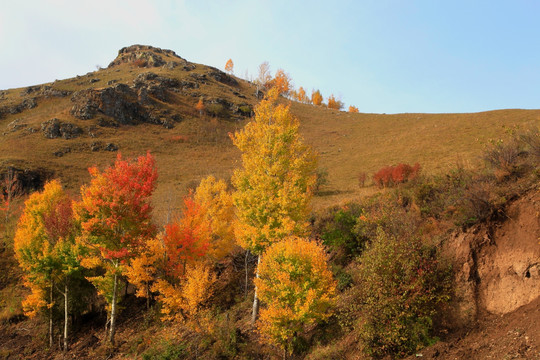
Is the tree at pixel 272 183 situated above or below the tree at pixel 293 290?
above

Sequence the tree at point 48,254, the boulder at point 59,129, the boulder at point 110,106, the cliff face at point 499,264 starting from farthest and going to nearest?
the boulder at point 110,106 → the boulder at point 59,129 → the tree at point 48,254 → the cliff face at point 499,264

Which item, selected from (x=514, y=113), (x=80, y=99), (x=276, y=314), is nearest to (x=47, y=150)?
(x=80, y=99)

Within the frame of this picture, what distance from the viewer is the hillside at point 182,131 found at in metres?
50.0

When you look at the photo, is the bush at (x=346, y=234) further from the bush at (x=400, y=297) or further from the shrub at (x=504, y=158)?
the shrub at (x=504, y=158)

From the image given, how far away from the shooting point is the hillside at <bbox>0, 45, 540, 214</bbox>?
4999 cm

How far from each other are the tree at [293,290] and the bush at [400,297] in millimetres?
1999

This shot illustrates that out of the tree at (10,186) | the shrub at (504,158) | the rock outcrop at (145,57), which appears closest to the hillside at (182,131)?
the tree at (10,186)

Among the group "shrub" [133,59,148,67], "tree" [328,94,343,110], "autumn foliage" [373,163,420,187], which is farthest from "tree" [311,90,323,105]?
"autumn foliage" [373,163,420,187]

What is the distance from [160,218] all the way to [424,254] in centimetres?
3037

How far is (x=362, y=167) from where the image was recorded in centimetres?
5009

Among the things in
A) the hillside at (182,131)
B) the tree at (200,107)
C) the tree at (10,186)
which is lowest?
the tree at (10,186)

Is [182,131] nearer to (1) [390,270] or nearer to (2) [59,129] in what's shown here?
(2) [59,129]

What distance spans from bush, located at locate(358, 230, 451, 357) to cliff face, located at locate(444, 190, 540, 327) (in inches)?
36.4

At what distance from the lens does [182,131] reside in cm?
8388
